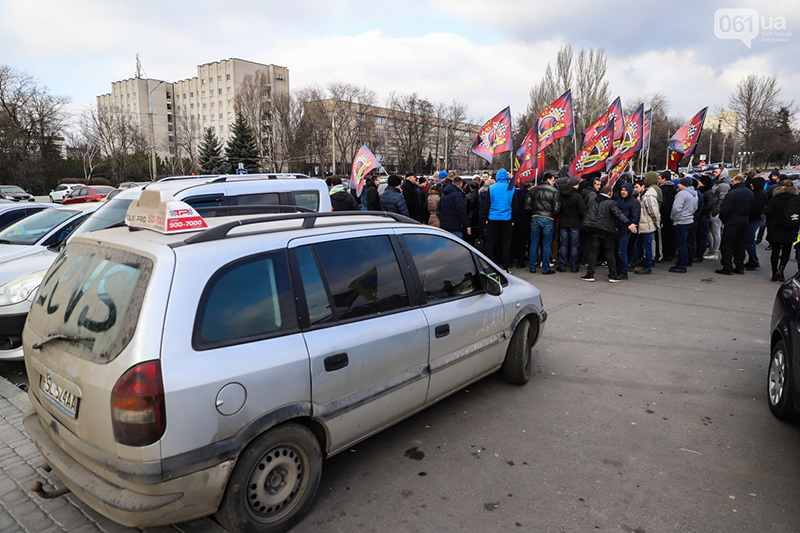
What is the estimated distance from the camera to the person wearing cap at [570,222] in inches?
386

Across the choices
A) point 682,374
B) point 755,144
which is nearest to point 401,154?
point 755,144

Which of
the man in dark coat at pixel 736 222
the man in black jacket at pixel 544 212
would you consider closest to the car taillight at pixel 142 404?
the man in black jacket at pixel 544 212

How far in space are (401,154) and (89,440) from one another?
82.5 metres

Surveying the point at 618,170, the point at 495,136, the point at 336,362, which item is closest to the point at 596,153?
the point at 618,170

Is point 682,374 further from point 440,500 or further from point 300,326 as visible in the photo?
point 300,326

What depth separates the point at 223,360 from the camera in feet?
7.98

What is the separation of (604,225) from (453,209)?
3021 millimetres

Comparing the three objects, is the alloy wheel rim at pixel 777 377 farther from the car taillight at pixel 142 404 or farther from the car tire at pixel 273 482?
the car taillight at pixel 142 404

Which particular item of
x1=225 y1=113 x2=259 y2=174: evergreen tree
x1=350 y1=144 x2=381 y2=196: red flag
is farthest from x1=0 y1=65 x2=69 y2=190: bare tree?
x1=350 y1=144 x2=381 y2=196: red flag

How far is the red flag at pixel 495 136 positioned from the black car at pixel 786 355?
29.6ft

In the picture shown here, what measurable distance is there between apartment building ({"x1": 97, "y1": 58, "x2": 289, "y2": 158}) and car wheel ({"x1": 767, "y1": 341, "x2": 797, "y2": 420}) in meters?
97.2

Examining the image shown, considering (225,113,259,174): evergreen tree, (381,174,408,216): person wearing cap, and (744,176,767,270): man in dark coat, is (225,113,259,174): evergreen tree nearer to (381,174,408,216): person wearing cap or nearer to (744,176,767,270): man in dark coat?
(381,174,408,216): person wearing cap

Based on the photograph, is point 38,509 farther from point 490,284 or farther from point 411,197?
point 411,197

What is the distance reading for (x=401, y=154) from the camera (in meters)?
82.4
